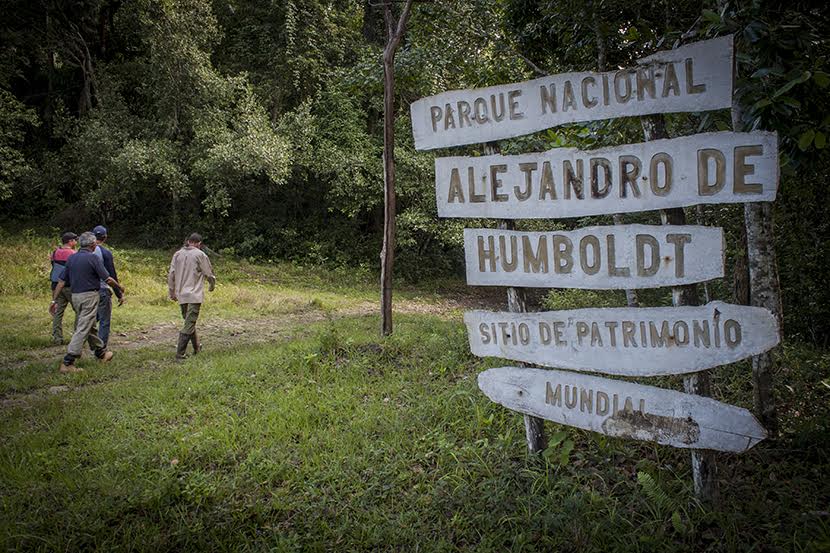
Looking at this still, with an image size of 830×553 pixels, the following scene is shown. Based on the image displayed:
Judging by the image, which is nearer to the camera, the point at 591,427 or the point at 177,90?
the point at 591,427

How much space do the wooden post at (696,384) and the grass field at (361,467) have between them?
4.9 inches

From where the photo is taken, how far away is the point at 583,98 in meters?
3.64

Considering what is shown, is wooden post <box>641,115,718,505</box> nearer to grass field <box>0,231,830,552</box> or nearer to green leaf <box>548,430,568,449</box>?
grass field <box>0,231,830,552</box>

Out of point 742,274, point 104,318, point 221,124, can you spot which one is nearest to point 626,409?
point 742,274

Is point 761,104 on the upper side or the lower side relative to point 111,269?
upper

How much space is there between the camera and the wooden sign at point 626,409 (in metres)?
3.24

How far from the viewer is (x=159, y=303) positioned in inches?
515

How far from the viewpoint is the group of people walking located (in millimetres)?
7785

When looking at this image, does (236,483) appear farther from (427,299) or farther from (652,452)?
(427,299)

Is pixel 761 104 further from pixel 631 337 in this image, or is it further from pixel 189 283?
pixel 189 283

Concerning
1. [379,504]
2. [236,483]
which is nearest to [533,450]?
[379,504]

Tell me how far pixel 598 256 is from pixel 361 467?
250 cm

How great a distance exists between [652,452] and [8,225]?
2477 centimetres

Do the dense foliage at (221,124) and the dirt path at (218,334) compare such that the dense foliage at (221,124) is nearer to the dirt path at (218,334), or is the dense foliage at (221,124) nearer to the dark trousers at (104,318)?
the dirt path at (218,334)
